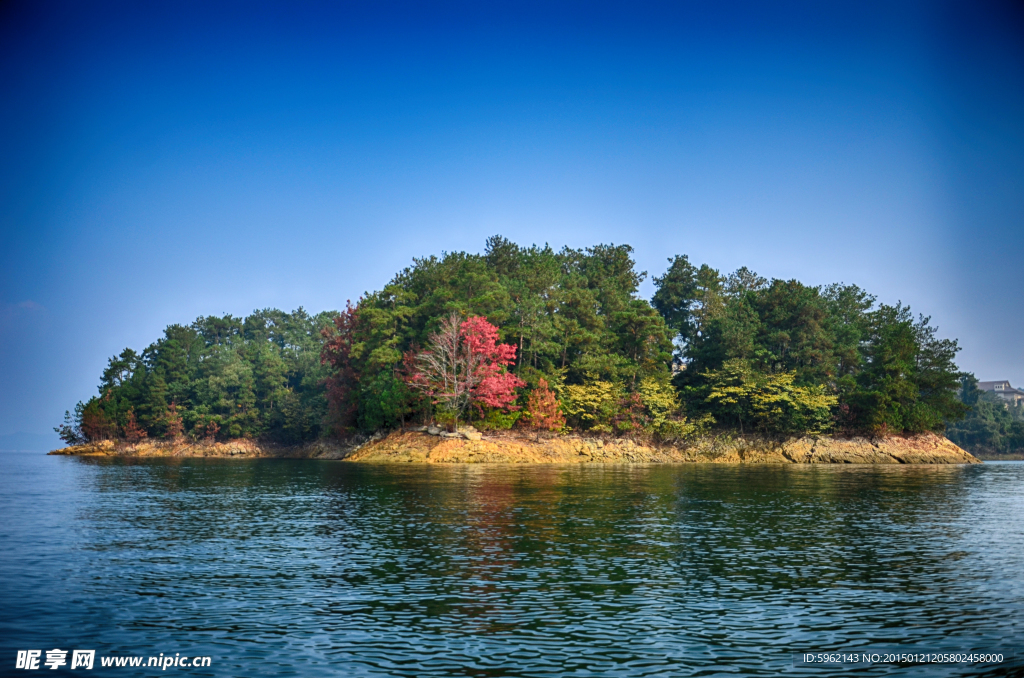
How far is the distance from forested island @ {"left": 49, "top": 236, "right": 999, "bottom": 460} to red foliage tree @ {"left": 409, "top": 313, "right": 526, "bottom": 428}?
0.20 m

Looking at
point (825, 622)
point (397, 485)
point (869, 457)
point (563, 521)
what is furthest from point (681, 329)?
point (825, 622)

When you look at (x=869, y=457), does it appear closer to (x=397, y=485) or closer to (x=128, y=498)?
(x=397, y=485)

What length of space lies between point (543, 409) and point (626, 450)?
9.38 metres

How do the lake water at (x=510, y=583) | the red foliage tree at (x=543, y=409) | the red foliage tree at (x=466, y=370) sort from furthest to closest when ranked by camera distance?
the red foliage tree at (x=543, y=409) → the red foliage tree at (x=466, y=370) → the lake water at (x=510, y=583)

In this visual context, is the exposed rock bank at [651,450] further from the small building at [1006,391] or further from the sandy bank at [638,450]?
the small building at [1006,391]

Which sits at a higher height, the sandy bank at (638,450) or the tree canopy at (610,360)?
the tree canopy at (610,360)

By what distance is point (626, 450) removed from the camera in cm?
6544

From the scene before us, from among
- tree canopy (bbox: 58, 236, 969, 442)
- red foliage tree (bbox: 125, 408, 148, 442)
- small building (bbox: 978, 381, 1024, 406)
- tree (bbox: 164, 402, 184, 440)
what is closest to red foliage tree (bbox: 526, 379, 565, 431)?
tree canopy (bbox: 58, 236, 969, 442)

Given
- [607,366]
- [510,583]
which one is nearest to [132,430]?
[607,366]

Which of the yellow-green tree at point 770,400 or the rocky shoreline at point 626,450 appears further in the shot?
the yellow-green tree at point 770,400

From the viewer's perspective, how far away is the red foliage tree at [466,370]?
196 ft

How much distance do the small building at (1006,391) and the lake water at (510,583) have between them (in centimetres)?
14066

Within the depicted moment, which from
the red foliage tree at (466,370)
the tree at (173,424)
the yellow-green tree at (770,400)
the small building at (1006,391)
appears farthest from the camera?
the small building at (1006,391)

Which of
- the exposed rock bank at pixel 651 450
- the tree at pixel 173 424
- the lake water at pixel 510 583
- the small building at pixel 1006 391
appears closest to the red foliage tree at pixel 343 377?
the exposed rock bank at pixel 651 450
